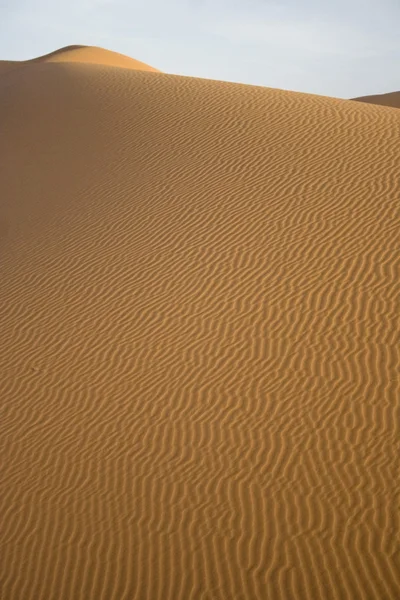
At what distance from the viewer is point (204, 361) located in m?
7.84

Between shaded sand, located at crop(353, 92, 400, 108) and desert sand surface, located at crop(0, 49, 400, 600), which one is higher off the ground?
shaded sand, located at crop(353, 92, 400, 108)

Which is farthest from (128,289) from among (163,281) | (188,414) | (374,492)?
(374,492)

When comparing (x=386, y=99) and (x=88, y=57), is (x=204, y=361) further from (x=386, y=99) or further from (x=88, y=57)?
(x=386, y=99)

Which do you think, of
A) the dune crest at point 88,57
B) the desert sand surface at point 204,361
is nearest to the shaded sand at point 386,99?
the dune crest at point 88,57

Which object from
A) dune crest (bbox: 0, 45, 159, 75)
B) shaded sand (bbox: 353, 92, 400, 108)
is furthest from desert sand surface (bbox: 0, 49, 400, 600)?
shaded sand (bbox: 353, 92, 400, 108)

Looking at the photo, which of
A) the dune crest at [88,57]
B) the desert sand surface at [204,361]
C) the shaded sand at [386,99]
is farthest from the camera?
the shaded sand at [386,99]

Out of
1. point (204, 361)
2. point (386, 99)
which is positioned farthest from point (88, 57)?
point (204, 361)

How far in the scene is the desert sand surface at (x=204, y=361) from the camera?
5453mm

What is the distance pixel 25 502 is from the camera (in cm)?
632

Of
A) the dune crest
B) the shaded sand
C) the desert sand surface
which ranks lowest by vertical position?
the desert sand surface

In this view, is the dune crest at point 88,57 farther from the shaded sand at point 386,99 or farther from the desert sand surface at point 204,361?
the desert sand surface at point 204,361

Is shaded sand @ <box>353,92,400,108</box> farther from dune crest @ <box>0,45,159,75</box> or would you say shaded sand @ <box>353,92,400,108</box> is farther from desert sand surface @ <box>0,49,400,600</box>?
desert sand surface @ <box>0,49,400,600</box>

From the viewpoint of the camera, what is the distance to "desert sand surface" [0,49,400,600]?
5.45 meters

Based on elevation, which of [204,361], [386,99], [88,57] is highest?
[88,57]
